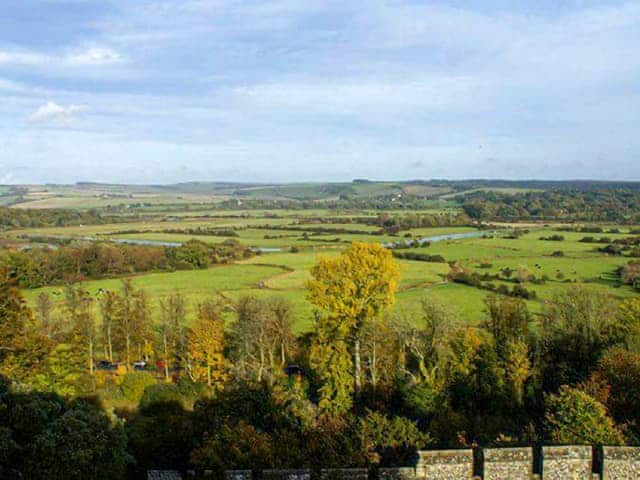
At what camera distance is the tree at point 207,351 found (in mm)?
29969

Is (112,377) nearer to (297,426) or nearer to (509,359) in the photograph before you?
(297,426)

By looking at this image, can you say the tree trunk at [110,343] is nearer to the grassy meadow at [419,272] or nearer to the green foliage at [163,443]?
the grassy meadow at [419,272]

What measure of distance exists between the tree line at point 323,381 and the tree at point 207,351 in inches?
4.1

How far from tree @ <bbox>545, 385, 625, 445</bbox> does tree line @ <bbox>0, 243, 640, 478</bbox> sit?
0.04 metres

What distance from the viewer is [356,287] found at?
2486 cm

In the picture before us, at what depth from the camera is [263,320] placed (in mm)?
31484

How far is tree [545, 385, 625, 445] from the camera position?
47.4 feet

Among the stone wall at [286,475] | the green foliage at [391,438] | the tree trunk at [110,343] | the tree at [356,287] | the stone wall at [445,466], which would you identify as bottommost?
the tree trunk at [110,343]

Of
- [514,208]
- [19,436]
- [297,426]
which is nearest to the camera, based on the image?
[19,436]

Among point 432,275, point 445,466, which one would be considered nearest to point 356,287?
point 445,466

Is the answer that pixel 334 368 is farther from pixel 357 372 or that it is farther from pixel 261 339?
pixel 261 339

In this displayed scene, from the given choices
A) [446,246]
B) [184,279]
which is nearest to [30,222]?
[184,279]

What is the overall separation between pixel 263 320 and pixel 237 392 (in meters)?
13.5

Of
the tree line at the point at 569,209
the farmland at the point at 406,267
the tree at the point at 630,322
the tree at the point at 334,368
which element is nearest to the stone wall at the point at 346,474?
the tree at the point at 334,368
